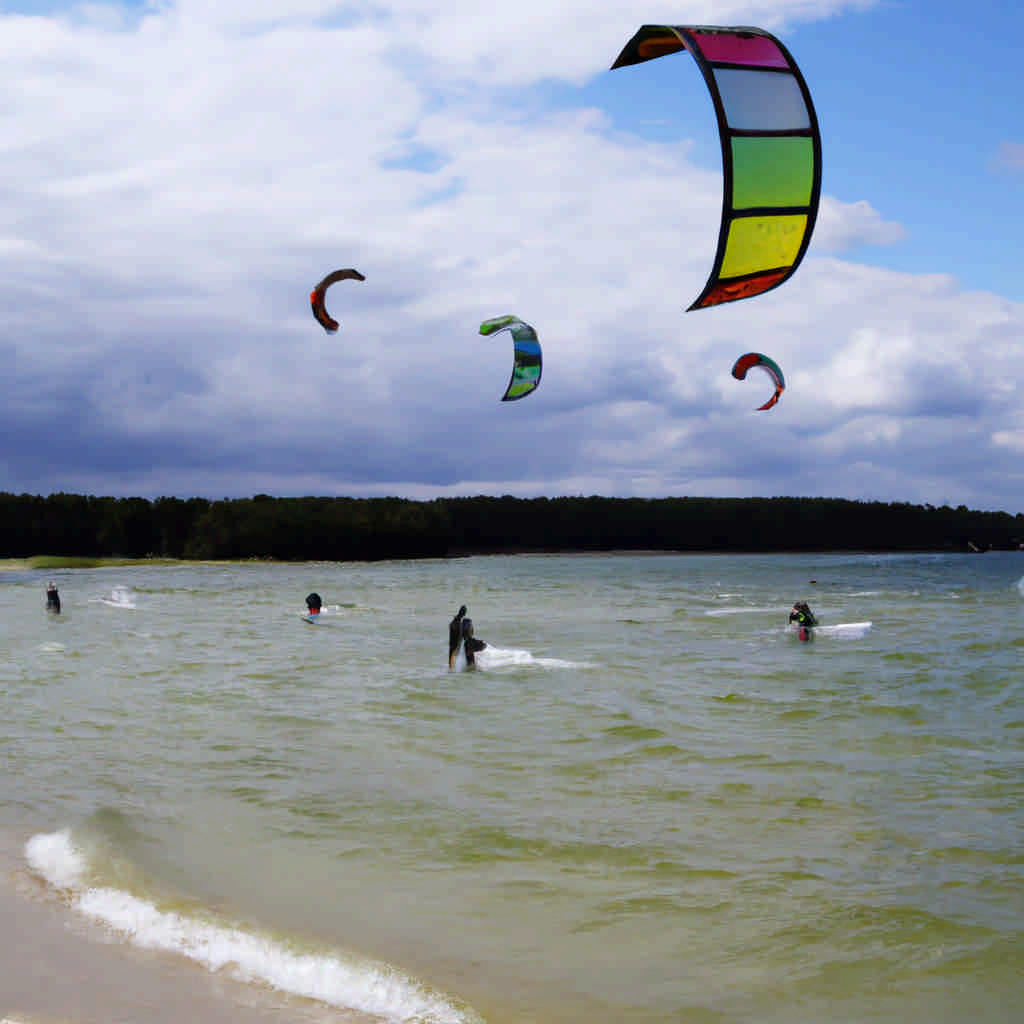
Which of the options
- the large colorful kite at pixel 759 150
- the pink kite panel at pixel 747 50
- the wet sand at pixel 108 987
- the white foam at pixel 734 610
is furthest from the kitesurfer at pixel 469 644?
the white foam at pixel 734 610

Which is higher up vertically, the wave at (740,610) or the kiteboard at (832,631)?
the kiteboard at (832,631)

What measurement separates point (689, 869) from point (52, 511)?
4528 inches

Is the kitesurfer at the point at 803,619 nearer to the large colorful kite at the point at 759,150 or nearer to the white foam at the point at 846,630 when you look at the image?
the white foam at the point at 846,630

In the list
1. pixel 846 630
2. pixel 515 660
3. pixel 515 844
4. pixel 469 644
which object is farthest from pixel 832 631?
pixel 515 844

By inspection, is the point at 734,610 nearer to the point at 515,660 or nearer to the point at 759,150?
the point at 515,660

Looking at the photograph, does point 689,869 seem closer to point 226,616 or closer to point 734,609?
point 226,616

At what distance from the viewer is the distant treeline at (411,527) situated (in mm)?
110625

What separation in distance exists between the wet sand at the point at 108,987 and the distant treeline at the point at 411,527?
106596mm

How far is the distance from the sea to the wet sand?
0.07 feet

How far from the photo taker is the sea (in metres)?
5.36

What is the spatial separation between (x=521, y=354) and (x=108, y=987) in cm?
1571

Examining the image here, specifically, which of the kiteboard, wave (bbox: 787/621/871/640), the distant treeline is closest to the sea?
the kiteboard

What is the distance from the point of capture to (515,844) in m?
7.93

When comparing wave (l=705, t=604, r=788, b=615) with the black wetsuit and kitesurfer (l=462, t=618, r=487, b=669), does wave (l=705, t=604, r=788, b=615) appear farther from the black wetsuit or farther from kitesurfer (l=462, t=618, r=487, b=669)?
kitesurfer (l=462, t=618, r=487, b=669)
